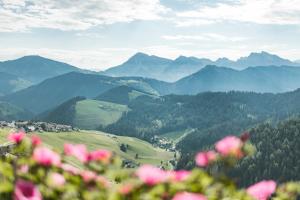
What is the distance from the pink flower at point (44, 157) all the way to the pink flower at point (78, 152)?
1.50 feet

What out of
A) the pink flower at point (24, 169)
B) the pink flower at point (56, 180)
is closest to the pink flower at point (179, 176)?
the pink flower at point (56, 180)

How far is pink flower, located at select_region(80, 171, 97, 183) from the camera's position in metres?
6.77

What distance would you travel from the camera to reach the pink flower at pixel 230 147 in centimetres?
675

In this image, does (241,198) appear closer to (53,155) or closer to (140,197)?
(140,197)

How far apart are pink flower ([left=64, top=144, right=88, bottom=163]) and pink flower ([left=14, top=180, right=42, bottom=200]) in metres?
1.26

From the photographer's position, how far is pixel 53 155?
6902mm

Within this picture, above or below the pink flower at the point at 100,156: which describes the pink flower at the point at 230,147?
above

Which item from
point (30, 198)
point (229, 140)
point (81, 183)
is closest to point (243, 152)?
point (229, 140)

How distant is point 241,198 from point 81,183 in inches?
84.9

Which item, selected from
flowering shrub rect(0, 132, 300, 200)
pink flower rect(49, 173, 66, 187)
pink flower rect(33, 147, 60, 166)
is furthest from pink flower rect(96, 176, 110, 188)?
pink flower rect(33, 147, 60, 166)

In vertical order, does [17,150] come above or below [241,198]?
above

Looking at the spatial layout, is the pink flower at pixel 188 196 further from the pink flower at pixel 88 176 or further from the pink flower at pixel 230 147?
the pink flower at pixel 88 176

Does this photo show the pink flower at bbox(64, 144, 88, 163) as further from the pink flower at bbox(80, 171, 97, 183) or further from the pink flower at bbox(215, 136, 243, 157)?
the pink flower at bbox(215, 136, 243, 157)

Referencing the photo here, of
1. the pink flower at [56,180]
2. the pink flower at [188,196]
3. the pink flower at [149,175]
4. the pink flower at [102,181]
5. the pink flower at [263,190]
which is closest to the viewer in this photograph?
the pink flower at [188,196]
